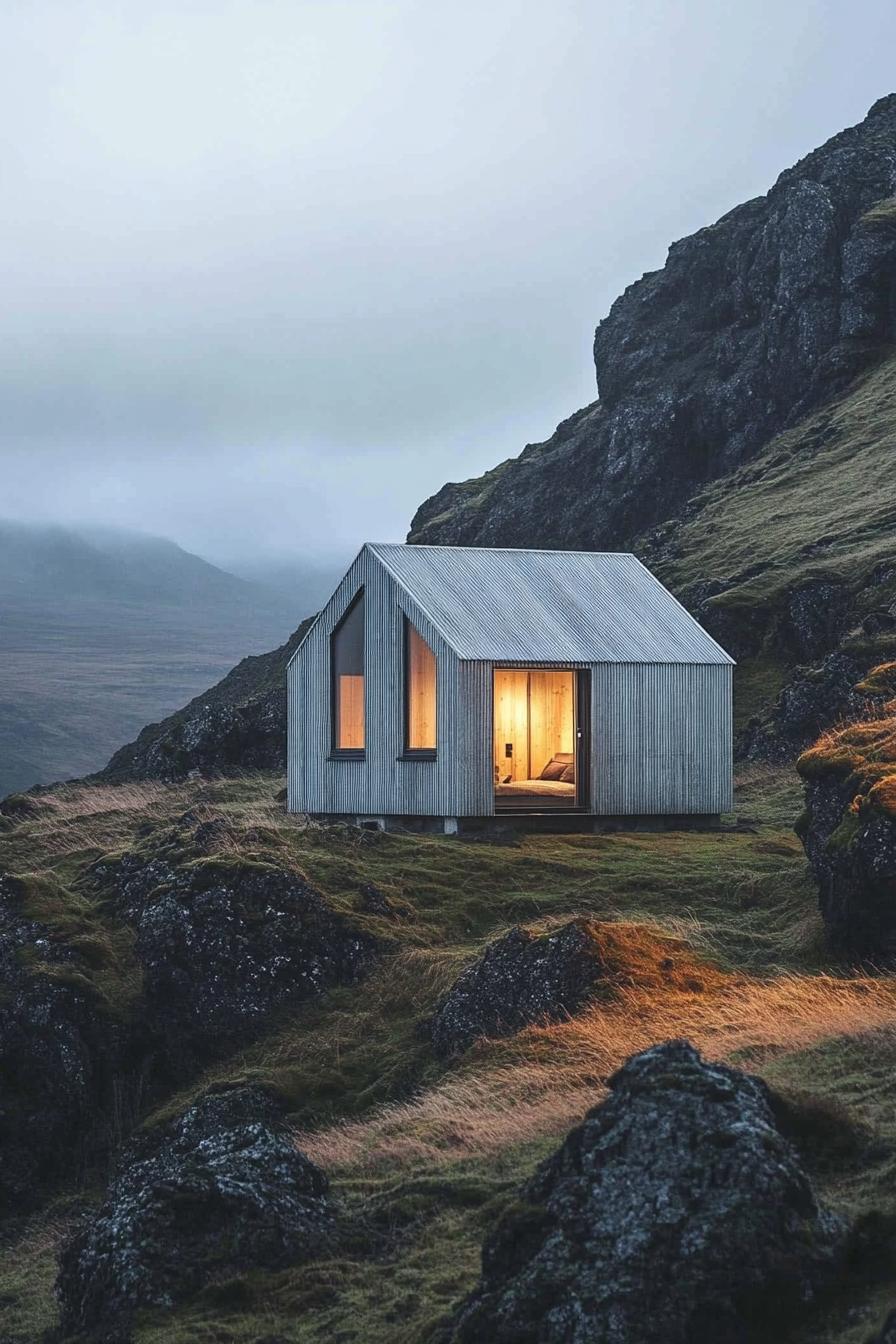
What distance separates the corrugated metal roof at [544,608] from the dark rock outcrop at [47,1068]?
12266mm

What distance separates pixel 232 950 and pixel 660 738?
14411mm

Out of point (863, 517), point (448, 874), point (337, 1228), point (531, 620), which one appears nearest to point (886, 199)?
point (863, 517)

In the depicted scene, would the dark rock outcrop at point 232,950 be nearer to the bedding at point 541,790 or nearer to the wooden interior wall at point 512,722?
the bedding at point 541,790

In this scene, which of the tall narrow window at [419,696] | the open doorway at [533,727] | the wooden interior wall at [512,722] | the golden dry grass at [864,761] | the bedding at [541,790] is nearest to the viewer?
the golden dry grass at [864,761]

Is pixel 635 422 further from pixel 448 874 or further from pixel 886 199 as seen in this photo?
pixel 448 874

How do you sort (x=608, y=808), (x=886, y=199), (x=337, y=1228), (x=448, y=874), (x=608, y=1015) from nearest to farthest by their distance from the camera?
(x=337, y=1228), (x=608, y=1015), (x=448, y=874), (x=608, y=808), (x=886, y=199)

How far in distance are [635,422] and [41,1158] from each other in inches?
2964

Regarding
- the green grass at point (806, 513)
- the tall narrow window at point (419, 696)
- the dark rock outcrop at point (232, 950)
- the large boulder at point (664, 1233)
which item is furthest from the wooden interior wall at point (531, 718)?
the large boulder at point (664, 1233)

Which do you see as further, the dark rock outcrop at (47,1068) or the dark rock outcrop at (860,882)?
the dark rock outcrop at (47,1068)

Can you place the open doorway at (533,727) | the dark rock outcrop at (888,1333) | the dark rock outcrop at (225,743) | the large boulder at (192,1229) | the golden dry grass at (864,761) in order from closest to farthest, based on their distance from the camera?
the dark rock outcrop at (888,1333)
the large boulder at (192,1229)
the golden dry grass at (864,761)
the open doorway at (533,727)
the dark rock outcrop at (225,743)

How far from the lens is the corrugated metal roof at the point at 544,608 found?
33.4m

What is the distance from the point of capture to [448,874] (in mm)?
27516

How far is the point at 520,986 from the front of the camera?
19.4 metres

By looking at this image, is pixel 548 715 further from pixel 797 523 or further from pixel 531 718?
pixel 797 523
